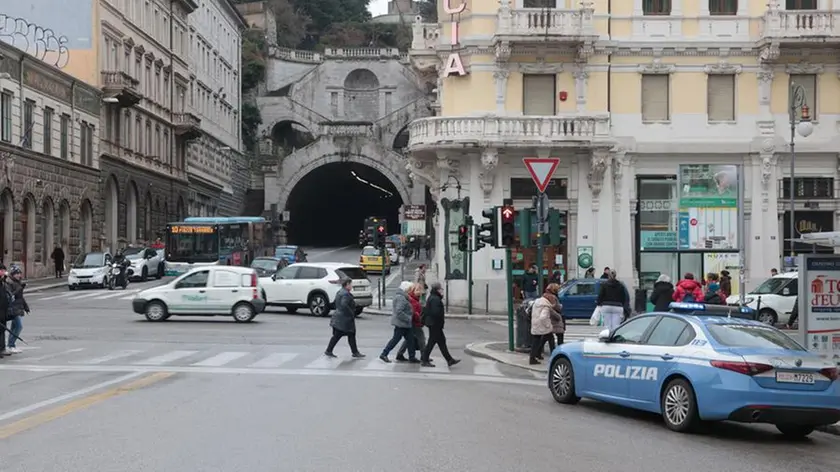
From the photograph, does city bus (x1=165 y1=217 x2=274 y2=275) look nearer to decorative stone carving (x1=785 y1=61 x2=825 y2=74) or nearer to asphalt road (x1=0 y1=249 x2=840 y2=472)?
decorative stone carving (x1=785 y1=61 x2=825 y2=74)

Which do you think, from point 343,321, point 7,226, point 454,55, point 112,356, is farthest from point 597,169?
point 7,226

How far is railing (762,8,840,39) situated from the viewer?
37.7 m

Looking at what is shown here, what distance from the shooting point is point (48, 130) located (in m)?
52.4

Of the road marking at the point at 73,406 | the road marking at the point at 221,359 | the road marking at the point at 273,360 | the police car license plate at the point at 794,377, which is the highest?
the police car license plate at the point at 794,377

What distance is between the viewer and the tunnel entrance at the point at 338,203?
3659 inches

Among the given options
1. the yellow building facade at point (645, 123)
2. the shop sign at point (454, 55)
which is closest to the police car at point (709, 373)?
the yellow building facade at point (645, 123)

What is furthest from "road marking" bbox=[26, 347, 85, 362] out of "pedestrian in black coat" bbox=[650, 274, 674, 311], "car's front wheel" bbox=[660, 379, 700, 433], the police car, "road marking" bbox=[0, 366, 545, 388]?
"car's front wheel" bbox=[660, 379, 700, 433]

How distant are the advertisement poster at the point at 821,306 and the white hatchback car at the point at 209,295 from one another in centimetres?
1857

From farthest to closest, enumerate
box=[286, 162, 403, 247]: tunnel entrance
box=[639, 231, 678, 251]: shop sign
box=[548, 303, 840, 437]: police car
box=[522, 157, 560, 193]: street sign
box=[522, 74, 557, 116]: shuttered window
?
1. box=[286, 162, 403, 247]: tunnel entrance
2. box=[522, 74, 557, 116]: shuttered window
3. box=[639, 231, 678, 251]: shop sign
4. box=[522, 157, 560, 193]: street sign
5. box=[548, 303, 840, 437]: police car

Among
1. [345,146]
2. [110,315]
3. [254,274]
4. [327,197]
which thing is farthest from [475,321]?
[327,197]

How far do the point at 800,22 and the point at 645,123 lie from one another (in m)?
6.30

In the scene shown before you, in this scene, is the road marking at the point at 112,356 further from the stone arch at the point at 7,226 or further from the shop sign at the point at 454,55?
the stone arch at the point at 7,226

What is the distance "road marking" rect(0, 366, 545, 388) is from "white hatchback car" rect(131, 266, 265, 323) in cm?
1142

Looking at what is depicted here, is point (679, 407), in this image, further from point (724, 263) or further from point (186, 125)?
point (186, 125)
